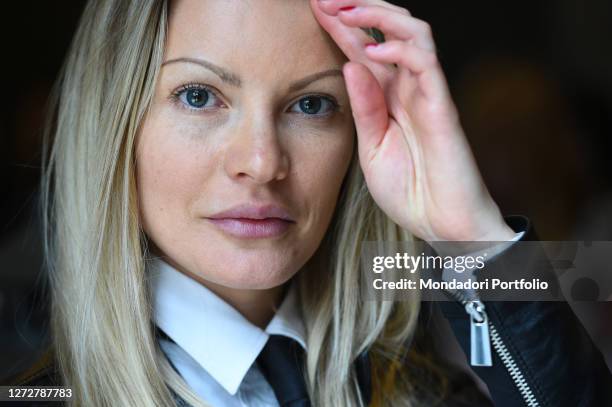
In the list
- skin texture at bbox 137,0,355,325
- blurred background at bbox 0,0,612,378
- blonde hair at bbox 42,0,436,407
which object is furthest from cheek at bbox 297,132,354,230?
blurred background at bbox 0,0,612,378

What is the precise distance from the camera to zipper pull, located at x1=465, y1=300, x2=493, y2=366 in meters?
1.11

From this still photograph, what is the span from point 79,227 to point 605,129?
2829mm

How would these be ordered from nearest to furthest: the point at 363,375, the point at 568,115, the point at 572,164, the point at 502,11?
the point at 363,375 < the point at 572,164 < the point at 568,115 < the point at 502,11

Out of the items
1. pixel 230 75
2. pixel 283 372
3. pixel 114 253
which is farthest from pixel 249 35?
pixel 283 372

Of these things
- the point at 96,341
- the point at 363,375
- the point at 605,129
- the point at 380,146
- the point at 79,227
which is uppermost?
the point at 380,146

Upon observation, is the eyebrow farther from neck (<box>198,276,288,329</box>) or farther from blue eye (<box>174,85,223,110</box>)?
neck (<box>198,276,288,329</box>)

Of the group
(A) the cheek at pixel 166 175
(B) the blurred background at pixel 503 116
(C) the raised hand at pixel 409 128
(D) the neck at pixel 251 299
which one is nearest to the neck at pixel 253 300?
(D) the neck at pixel 251 299

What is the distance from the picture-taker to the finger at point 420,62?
1103 millimetres

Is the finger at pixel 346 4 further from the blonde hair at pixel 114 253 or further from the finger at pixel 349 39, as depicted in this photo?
the blonde hair at pixel 114 253

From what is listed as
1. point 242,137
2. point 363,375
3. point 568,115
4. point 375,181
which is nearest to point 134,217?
point 242,137

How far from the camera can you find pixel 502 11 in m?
4.93

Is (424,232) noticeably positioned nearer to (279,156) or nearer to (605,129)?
(279,156)

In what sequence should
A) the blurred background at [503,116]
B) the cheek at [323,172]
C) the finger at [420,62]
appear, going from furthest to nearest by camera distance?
the blurred background at [503,116] → the cheek at [323,172] → the finger at [420,62]

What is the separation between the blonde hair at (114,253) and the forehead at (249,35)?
→ 0.11 ft
